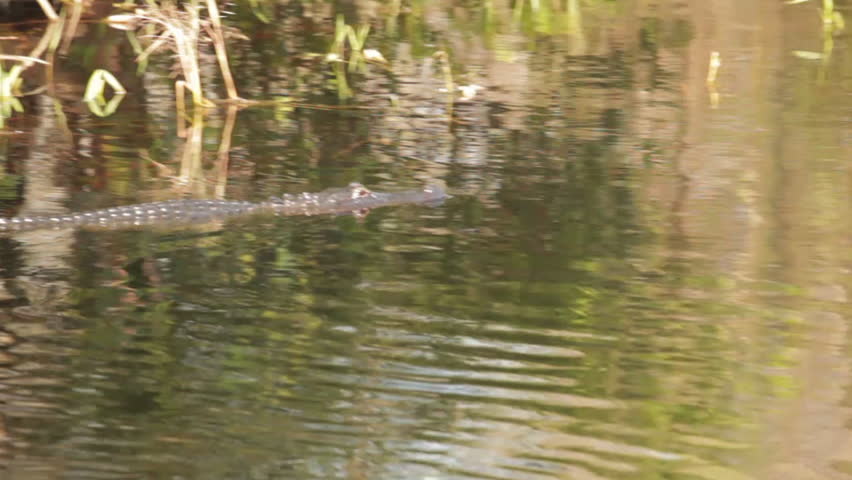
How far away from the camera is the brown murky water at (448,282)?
5.12 m

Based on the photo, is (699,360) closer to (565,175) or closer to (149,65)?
(565,175)

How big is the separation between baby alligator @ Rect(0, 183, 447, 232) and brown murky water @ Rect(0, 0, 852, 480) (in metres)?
0.13

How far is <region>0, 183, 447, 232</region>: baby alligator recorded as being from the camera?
809 cm

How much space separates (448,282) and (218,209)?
1835 millimetres

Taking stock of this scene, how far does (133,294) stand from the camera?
6.85m

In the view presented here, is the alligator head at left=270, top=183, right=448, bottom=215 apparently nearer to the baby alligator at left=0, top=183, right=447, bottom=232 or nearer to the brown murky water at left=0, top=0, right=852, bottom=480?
the baby alligator at left=0, top=183, right=447, bottom=232

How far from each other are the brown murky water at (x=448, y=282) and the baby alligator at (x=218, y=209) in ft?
0.43

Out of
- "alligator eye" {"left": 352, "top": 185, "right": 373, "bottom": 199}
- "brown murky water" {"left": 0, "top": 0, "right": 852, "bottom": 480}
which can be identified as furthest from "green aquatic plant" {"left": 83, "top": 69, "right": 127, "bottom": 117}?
"alligator eye" {"left": 352, "top": 185, "right": 373, "bottom": 199}

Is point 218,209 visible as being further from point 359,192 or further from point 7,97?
point 7,97

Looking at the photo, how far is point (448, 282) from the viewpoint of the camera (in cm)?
703

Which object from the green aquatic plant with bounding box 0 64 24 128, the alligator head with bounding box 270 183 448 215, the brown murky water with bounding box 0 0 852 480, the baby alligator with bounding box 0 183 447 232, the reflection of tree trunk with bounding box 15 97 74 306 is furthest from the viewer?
the green aquatic plant with bounding box 0 64 24 128

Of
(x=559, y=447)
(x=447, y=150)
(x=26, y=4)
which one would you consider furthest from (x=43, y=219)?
(x=26, y=4)

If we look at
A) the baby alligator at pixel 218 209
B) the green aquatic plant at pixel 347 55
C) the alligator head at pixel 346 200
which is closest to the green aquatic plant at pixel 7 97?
the green aquatic plant at pixel 347 55

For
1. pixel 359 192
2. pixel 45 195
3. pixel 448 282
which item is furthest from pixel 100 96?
pixel 448 282
